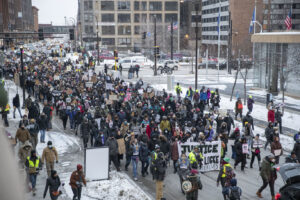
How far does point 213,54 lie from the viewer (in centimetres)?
8388

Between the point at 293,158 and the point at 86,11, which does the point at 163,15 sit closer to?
the point at 86,11

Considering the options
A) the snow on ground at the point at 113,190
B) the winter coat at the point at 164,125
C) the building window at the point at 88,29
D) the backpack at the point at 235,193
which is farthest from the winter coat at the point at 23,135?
the building window at the point at 88,29

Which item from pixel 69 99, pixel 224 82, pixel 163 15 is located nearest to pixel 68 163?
pixel 69 99

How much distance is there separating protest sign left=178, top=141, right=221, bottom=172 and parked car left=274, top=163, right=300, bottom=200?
113 inches

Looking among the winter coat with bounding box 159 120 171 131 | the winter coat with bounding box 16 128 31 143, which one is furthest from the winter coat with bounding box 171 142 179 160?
the winter coat with bounding box 16 128 31 143

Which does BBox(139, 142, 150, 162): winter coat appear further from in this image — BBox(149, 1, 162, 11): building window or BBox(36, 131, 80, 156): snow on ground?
BBox(149, 1, 162, 11): building window

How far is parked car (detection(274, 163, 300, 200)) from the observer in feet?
26.3

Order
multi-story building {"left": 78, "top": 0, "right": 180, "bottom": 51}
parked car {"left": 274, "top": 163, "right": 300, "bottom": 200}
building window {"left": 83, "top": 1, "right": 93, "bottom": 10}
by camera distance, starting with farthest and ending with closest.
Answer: building window {"left": 83, "top": 1, "right": 93, "bottom": 10} → multi-story building {"left": 78, "top": 0, "right": 180, "bottom": 51} → parked car {"left": 274, "top": 163, "right": 300, "bottom": 200}

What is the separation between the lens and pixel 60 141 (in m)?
15.9

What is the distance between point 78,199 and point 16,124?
35.6ft

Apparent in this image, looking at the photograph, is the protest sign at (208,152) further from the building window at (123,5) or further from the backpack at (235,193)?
the building window at (123,5)

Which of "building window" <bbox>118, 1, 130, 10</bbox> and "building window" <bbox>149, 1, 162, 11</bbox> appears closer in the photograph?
"building window" <bbox>118, 1, 130, 10</bbox>

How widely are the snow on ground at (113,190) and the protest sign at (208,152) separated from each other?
228 cm

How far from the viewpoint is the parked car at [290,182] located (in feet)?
26.3
